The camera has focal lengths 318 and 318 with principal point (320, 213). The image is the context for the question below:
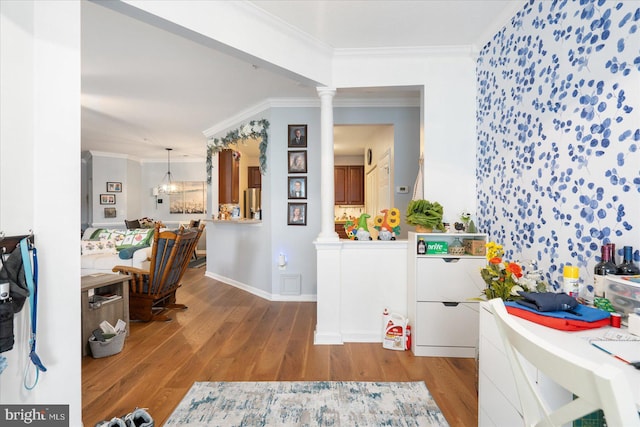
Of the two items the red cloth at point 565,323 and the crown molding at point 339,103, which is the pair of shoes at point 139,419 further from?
the crown molding at point 339,103

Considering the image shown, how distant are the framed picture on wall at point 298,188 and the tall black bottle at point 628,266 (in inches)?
132

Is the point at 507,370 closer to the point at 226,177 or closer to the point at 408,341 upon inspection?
the point at 408,341

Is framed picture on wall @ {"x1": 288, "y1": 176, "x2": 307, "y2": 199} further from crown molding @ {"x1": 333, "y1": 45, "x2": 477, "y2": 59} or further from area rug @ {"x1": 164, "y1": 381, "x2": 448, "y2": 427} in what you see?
area rug @ {"x1": 164, "y1": 381, "x2": 448, "y2": 427}

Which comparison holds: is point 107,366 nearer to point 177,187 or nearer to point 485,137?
point 485,137

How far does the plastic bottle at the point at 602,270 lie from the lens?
1.45 metres

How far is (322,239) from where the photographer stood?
297cm

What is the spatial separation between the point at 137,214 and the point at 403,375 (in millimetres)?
9176

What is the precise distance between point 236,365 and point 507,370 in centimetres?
193

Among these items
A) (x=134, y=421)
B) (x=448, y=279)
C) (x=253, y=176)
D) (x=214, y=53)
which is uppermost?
(x=214, y=53)

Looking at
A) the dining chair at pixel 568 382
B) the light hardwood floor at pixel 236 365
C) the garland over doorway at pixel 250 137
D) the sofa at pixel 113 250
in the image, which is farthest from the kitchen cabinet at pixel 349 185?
the dining chair at pixel 568 382

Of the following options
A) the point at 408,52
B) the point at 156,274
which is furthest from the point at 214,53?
the point at 156,274

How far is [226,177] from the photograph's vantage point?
18.2 ft

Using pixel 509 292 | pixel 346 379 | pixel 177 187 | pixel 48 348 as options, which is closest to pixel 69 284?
pixel 48 348

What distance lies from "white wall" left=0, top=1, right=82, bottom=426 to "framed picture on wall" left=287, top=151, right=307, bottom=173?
296 centimetres
